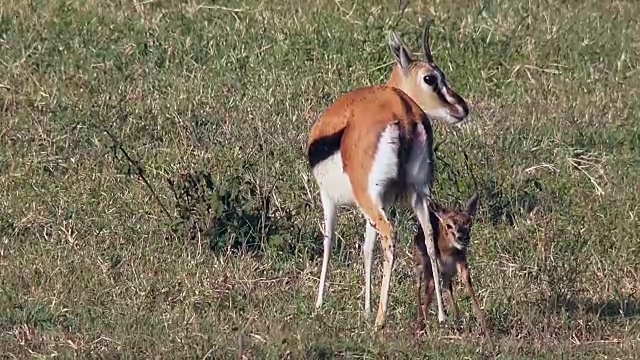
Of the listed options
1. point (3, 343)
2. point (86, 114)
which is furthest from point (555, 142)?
point (3, 343)

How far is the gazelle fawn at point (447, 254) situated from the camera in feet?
20.2

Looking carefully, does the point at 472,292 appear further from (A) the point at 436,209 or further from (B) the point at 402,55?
(B) the point at 402,55

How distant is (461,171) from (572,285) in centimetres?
167

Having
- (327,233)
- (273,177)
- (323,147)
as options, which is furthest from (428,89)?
(273,177)

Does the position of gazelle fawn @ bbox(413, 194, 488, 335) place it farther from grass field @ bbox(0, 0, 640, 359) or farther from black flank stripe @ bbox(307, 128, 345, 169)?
black flank stripe @ bbox(307, 128, 345, 169)

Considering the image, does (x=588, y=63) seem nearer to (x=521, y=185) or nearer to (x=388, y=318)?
(x=521, y=185)

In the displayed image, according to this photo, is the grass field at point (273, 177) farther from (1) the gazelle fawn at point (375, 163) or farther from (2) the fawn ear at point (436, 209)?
(2) the fawn ear at point (436, 209)

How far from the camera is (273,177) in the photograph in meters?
8.18

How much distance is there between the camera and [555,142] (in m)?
8.99

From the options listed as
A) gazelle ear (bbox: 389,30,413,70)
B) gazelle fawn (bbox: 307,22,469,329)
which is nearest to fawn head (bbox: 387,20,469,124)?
gazelle ear (bbox: 389,30,413,70)

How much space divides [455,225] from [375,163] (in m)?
0.43

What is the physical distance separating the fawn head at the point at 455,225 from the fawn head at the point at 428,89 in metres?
0.88

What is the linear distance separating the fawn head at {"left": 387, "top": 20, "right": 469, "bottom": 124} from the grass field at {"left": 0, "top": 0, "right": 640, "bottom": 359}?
780 mm

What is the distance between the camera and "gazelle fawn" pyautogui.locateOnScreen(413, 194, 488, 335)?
20.2 ft
